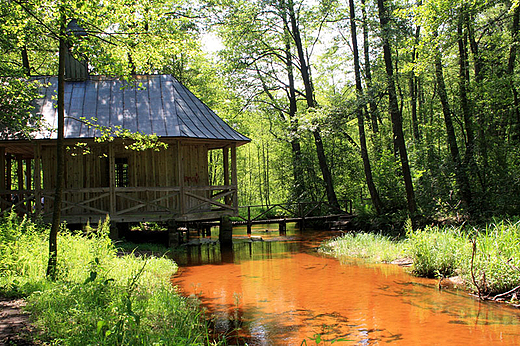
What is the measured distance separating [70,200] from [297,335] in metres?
10.9

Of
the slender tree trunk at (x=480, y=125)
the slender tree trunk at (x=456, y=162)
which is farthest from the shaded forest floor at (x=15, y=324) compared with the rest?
the slender tree trunk at (x=480, y=125)

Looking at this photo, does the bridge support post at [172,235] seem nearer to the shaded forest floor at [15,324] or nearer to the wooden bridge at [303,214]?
the wooden bridge at [303,214]

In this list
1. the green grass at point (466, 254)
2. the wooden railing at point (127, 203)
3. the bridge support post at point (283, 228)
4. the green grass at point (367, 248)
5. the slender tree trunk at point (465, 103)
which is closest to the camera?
the green grass at point (466, 254)

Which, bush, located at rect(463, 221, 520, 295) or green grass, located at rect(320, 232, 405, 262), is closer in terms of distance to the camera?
bush, located at rect(463, 221, 520, 295)

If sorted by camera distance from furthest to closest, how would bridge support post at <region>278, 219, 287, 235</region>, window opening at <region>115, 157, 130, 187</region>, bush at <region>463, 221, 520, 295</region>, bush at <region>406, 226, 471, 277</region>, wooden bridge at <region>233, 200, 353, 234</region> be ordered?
1. bridge support post at <region>278, 219, 287, 235</region>
2. wooden bridge at <region>233, 200, 353, 234</region>
3. window opening at <region>115, 157, 130, 187</region>
4. bush at <region>406, 226, 471, 277</region>
5. bush at <region>463, 221, 520, 295</region>

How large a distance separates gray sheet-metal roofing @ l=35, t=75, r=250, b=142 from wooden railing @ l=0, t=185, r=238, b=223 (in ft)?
6.01

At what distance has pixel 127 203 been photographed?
14148 millimetres

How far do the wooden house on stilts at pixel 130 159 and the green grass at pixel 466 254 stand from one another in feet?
17.6

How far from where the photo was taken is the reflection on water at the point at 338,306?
5746mm

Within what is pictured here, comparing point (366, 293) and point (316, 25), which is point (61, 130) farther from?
point (316, 25)

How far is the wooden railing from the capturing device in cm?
1306

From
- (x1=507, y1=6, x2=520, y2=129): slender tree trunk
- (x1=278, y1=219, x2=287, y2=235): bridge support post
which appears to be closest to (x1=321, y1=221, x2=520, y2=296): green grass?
(x1=507, y1=6, x2=520, y2=129): slender tree trunk

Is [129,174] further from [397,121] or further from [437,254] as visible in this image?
[437,254]

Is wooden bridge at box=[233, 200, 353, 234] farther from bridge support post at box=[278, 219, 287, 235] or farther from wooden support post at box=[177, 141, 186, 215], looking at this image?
wooden support post at box=[177, 141, 186, 215]
